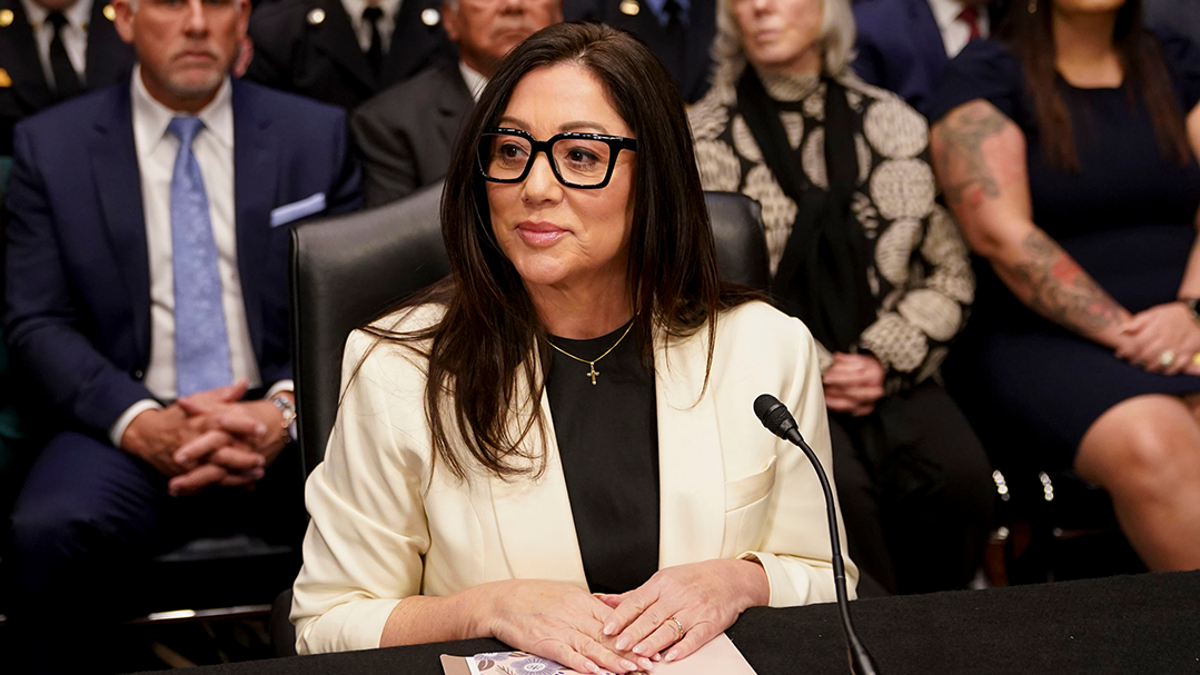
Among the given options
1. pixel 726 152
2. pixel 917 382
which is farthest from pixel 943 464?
pixel 726 152

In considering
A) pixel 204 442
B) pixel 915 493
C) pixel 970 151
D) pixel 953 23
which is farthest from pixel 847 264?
pixel 204 442

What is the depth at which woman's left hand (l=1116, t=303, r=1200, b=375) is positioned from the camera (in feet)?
8.09

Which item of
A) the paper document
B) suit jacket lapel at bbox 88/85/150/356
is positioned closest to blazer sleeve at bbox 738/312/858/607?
the paper document

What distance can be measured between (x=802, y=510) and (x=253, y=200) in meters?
1.54

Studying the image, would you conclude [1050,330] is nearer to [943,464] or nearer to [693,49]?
[943,464]

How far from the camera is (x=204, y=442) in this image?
2.31 meters

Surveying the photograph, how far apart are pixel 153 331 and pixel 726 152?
129 cm

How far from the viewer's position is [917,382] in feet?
8.51

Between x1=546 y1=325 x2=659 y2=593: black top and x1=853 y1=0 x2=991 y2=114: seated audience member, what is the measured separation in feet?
5.90

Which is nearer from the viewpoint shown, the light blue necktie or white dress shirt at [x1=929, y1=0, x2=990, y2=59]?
the light blue necktie

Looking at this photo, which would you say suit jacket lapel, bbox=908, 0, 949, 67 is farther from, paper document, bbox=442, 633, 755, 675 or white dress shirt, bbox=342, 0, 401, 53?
paper document, bbox=442, 633, 755, 675

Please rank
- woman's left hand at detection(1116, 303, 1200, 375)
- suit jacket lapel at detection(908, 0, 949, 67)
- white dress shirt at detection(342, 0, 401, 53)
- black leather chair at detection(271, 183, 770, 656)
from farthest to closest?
white dress shirt at detection(342, 0, 401, 53) < suit jacket lapel at detection(908, 0, 949, 67) < woman's left hand at detection(1116, 303, 1200, 375) < black leather chair at detection(271, 183, 770, 656)

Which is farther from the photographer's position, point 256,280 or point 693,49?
point 693,49

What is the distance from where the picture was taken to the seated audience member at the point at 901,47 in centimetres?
317
